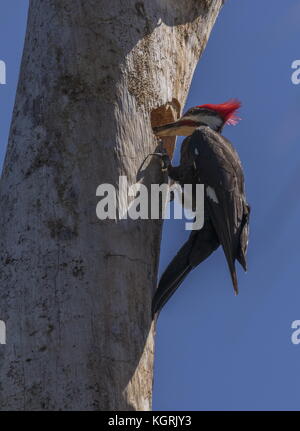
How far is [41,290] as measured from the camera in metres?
2.82

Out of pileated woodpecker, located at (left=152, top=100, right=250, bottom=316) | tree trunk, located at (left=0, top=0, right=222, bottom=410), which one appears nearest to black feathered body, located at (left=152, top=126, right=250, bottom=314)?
pileated woodpecker, located at (left=152, top=100, right=250, bottom=316)

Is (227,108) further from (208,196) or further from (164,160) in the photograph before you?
(164,160)

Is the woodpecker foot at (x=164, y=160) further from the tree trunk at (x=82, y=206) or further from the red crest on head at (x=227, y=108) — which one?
the red crest on head at (x=227, y=108)

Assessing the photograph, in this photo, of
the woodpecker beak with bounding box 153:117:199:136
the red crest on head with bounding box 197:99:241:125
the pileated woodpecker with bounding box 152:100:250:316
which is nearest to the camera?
the pileated woodpecker with bounding box 152:100:250:316

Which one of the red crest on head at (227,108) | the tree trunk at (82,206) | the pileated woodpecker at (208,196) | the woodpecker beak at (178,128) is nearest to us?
the tree trunk at (82,206)

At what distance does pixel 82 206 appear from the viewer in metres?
3.01

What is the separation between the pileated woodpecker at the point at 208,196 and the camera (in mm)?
3449

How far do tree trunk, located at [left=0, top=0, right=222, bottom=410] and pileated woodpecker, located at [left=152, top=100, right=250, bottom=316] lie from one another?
0.45 ft

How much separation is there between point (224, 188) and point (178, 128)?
1.18 ft

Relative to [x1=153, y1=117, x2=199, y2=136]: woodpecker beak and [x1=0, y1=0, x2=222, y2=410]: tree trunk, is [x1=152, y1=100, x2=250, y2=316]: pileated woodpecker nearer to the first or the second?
[x1=153, y1=117, x2=199, y2=136]: woodpecker beak

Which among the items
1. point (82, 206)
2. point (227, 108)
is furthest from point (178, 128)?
point (82, 206)

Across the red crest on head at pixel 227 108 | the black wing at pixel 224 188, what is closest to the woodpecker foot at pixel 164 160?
the black wing at pixel 224 188

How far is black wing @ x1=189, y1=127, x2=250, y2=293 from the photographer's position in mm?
3619
